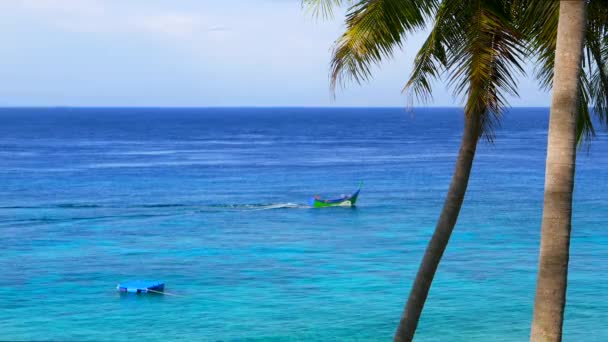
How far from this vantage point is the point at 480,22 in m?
11.4

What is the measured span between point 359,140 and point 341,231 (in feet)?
320

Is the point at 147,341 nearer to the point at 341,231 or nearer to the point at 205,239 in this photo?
the point at 205,239

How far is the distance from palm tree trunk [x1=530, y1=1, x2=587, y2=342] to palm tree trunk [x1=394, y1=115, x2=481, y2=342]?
402cm

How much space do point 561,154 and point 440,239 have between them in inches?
171

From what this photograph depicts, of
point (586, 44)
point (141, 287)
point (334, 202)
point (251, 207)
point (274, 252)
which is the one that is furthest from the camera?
point (334, 202)

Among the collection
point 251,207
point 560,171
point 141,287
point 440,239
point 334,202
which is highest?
point 560,171

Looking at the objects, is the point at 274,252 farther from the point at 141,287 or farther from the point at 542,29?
the point at 542,29

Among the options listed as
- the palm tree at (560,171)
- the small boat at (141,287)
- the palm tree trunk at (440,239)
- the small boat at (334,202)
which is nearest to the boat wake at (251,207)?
the small boat at (334,202)

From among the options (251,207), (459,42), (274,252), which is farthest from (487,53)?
(251,207)

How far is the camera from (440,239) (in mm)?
12383

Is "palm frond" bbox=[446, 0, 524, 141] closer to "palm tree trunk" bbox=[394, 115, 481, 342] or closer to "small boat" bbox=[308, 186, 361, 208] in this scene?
"palm tree trunk" bbox=[394, 115, 481, 342]

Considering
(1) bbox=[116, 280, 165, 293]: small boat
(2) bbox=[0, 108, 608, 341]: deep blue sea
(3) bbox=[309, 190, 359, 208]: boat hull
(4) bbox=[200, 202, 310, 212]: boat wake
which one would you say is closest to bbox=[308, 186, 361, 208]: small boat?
(3) bbox=[309, 190, 359, 208]: boat hull

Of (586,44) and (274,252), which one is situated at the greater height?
(586,44)

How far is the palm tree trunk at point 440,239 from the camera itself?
12312 millimetres
